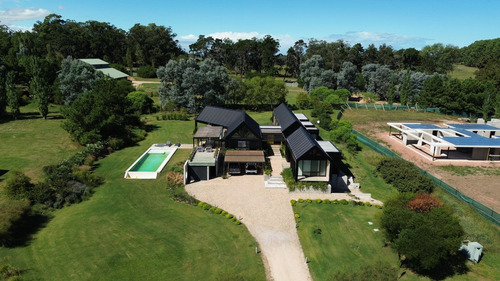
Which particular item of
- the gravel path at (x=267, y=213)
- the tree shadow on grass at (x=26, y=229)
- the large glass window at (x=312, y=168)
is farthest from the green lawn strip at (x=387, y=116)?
the tree shadow on grass at (x=26, y=229)

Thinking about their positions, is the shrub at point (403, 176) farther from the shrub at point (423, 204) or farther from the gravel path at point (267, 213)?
the shrub at point (423, 204)

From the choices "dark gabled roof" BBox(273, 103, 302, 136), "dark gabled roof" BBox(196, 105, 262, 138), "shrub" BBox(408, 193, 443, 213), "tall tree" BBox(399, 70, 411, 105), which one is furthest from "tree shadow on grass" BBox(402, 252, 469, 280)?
"tall tree" BBox(399, 70, 411, 105)

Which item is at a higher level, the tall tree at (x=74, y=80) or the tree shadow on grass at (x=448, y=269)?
the tall tree at (x=74, y=80)

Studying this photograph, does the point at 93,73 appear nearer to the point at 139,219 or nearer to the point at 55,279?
the point at 139,219

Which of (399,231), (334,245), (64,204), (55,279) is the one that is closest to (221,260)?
(334,245)

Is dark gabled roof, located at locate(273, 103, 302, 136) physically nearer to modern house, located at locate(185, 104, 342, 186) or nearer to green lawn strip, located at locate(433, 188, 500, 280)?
modern house, located at locate(185, 104, 342, 186)

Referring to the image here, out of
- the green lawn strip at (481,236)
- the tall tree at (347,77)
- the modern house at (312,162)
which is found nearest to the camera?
the green lawn strip at (481,236)
